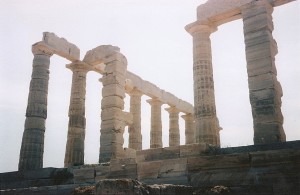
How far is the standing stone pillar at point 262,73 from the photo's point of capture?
1090 cm

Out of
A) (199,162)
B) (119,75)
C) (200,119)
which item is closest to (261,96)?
(200,119)

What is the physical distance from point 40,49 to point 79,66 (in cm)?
246

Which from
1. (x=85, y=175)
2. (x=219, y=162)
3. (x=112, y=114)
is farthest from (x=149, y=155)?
(x=112, y=114)

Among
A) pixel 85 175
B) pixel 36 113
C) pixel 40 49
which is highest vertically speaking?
pixel 40 49

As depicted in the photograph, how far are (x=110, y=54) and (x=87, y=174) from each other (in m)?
7.40

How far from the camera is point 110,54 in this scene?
51.1ft

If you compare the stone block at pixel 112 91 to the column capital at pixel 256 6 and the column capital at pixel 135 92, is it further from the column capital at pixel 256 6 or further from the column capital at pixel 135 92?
the column capital at pixel 135 92

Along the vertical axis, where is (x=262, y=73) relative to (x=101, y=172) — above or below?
above

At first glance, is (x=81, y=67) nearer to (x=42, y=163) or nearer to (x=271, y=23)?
(x=42, y=163)

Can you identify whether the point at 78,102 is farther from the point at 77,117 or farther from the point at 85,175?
the point at 85,175

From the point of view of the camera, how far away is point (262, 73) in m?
11.5

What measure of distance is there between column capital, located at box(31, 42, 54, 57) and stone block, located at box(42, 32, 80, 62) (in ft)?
0.61

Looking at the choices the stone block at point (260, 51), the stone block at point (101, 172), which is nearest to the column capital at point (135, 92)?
the stone block at point (260, 51)

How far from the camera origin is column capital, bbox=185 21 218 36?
563 inches
